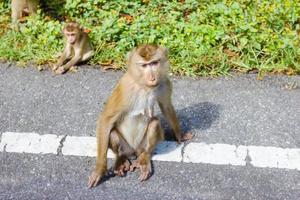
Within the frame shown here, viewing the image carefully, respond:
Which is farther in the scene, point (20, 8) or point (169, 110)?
point (20, 8)

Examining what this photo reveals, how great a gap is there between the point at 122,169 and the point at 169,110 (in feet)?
1.94

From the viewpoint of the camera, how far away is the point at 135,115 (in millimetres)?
3900

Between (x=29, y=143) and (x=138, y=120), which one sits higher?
(x=138, y=120)

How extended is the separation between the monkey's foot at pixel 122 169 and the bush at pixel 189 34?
1.54m

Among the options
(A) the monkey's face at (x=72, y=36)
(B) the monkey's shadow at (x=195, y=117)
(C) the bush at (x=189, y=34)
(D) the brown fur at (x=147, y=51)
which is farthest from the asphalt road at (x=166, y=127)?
(D) the brown fur at (x=147, y=51)

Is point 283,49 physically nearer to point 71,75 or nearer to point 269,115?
point 269,115

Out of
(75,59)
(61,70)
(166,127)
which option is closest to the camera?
(166,127)

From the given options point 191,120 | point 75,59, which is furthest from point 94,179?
point 75,59

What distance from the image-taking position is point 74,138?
14.2ft

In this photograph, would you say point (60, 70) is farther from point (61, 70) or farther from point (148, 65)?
point (148, 65)

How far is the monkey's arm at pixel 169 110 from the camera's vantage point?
4.00 metres

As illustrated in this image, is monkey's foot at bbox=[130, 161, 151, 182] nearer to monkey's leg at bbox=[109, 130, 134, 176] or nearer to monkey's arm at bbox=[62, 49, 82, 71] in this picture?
monkey's leg at bbox=[109, 130, 134, 176]

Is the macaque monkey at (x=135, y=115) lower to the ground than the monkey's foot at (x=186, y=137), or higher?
higher

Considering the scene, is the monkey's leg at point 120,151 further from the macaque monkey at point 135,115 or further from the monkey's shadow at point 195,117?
the monkey's shadow at point 195,117
